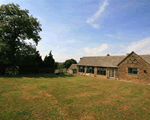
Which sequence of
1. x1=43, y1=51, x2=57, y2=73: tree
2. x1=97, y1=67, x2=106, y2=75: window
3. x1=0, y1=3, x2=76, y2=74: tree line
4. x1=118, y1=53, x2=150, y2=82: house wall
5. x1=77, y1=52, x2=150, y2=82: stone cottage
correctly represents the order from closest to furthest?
x1=118, y1=53, x2=150, y2=82: house wall → x1=77, y1=52, x2=150, y2=82: stone cottage → x1=0, y1=3, x2=76, y2=74: tree line → x1=97, y1=67, x2=106, y2=75: window → x1=43, y1=51, x2=57, y2=73: tree

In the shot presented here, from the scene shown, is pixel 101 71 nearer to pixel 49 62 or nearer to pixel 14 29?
pixel 49 62

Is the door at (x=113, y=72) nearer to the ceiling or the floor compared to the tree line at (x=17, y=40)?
nearer to the floor

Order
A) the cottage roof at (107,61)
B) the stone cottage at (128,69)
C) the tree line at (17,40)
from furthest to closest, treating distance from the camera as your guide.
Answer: the cottage roof at (107,61)
the tree line at (17,40)
the stone cottage at (128,69)

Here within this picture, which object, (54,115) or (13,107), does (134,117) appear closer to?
(54,115)

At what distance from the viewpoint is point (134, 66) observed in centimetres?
1697

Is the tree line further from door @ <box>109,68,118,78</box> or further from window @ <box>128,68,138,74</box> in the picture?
window @ <box>128,68,138,74</box>

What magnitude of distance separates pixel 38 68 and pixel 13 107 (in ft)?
67.8

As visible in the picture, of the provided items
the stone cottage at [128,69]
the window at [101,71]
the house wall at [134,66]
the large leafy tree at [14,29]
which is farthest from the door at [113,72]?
the large leafy tree at [14,29]

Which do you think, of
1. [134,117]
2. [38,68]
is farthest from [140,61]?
[38,68]

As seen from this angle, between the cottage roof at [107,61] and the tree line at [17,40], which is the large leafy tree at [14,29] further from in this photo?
the cottage roof at [107,61]

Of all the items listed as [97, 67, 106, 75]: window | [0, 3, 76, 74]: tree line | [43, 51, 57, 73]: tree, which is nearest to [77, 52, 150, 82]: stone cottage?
[97, 67, 106, 75]: window

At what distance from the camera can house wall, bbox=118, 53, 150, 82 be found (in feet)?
51.5

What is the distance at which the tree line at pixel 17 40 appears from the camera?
1920 centimetres

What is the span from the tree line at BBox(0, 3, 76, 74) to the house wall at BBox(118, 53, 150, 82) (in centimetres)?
2228
